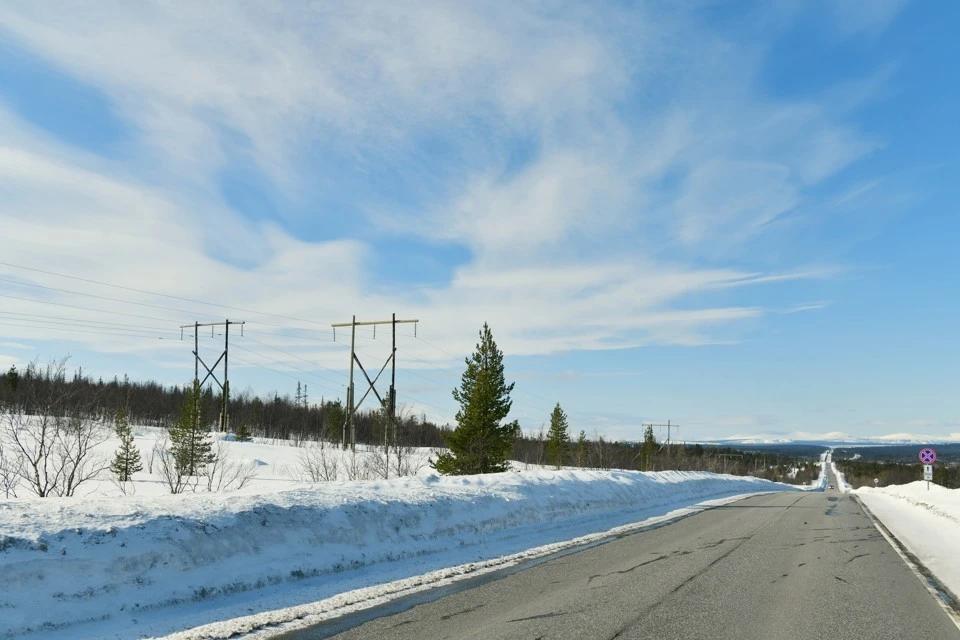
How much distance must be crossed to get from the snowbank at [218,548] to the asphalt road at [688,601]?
5.05 ft

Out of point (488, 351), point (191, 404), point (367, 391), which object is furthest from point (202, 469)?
point (488, 351)

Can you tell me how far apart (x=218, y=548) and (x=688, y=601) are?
5600mm

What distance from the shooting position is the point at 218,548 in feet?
26.2

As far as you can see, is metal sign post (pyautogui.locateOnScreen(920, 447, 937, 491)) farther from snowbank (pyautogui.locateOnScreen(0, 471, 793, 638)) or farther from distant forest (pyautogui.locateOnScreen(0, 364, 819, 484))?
distant forest (pyautogui.locateOnScreen(0, 364, 819, 484))

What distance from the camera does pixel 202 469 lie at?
4272cm

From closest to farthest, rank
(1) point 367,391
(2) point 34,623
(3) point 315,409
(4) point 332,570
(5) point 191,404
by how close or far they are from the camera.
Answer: (2) point 34,623 → (4) point 332,570 → (1) point 367,391 → (5) point 191,404 → (3) point 315,409

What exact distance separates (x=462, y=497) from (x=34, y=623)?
8.42m

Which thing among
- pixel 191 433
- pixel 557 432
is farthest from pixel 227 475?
pixel 557 432

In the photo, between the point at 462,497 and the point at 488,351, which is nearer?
the point at 462,497

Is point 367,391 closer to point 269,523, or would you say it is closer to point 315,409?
point 269,523

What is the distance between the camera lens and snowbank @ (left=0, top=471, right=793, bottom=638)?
20.5 feet

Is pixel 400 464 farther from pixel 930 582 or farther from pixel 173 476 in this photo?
pixel 930 582

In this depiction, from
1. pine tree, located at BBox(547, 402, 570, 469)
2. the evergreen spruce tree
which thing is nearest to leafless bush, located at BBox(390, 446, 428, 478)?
pine tree, located at BBox(547, 402, 570, 469)

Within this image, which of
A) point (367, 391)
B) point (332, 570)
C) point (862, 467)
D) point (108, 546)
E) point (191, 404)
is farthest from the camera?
point (862, 467)
